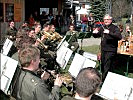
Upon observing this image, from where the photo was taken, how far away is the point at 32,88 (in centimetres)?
341

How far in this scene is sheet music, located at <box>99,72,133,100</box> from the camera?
443 centimetres

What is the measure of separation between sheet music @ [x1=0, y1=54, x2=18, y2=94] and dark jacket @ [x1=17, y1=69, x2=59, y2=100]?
174 centimetres

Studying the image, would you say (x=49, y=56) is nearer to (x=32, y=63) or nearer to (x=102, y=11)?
(x=32, y=63)

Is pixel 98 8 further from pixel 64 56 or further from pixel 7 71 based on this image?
pixel 7 71

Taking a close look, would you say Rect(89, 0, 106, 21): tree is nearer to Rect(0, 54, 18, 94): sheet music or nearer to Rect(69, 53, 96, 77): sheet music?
Rect(69, 53, 96, 77): sheet music

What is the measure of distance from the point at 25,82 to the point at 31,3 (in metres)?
21.8

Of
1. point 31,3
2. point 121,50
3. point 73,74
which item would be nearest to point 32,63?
point 73,74

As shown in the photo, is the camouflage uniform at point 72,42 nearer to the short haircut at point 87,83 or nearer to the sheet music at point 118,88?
the sheet music at point 118,88

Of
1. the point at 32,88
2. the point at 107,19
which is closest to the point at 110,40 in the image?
the point at 107,19

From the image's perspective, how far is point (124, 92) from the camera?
14.7ft

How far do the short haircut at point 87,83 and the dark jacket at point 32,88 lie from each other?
0.62 metres

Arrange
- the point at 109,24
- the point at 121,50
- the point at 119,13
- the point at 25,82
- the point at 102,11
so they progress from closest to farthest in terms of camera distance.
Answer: the point at 25,82
the point at 109,24
the point at 121,50
the point at 119,13
the point at 102,11

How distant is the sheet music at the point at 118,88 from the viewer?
4.43 m

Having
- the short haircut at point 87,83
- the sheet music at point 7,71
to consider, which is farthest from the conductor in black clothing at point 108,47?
the short haircut at point 87,83
